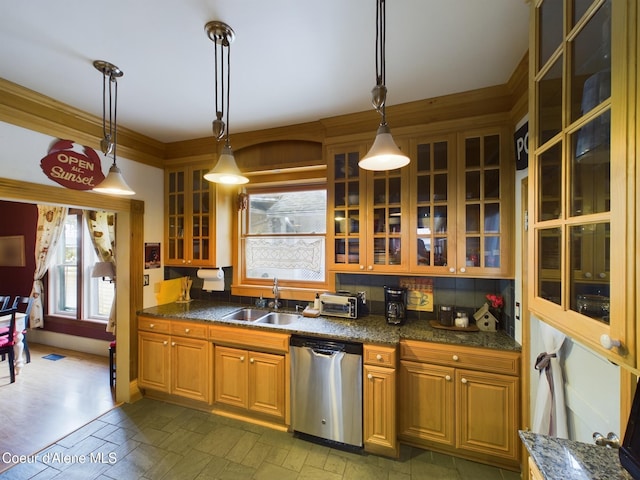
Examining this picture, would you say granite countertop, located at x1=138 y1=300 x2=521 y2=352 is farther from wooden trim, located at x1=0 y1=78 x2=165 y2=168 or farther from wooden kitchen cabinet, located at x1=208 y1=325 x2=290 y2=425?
wooden trim, located at x1=0 y1=78 x2=165 y2=168

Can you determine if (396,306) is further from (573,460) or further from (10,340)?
(10,340)

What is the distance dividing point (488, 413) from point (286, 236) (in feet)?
7.60

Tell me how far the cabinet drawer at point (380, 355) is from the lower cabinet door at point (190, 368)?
149 centimetres

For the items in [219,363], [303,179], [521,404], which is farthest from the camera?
[303,179]

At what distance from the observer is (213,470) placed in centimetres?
186

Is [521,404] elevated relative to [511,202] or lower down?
lower down

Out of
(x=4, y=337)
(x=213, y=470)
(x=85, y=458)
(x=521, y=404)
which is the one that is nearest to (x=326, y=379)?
(x=213, y=470)

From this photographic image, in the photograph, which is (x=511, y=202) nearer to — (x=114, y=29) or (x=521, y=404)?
(x=521, y=404)

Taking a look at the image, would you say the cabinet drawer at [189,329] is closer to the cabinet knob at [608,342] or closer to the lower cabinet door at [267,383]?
the lower cabinet door at [267,383]

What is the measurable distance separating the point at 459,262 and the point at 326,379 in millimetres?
1381

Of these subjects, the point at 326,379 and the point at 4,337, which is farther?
the point at 4,337

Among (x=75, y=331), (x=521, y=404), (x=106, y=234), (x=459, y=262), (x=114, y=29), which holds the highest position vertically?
(x=114, y=29)

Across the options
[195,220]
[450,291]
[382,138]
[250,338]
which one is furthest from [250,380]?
[382,138]

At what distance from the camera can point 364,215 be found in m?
2.38
